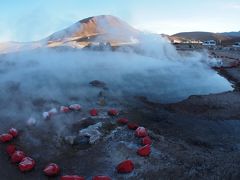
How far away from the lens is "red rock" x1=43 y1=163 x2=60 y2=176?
27.6 feet

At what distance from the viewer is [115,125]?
1132cm

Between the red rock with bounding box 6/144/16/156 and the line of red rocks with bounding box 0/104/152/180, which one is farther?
the red rock with bounding box 6/144/16/156

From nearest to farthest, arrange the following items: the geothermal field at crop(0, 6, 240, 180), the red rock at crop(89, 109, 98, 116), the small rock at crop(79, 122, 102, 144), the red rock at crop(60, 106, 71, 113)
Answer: the geothermal field at crop(0, 6, 240, 180) → the small rock at crop(79, 122, 102, 144) → the red rock at crop(89, 109, 98, 116) → the red rock at crop(60, 106, 71, 113)

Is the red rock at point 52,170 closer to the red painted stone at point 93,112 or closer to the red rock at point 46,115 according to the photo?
the red rock at point 46,115

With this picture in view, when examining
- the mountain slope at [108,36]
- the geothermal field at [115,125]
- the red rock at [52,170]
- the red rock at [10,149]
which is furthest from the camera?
the mountain slope at [108,36]

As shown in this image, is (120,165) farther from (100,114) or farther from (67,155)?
(100,114)

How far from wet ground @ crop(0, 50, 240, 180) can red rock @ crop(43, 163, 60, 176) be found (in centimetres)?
19

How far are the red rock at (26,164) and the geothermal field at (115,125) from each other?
0.02 metres

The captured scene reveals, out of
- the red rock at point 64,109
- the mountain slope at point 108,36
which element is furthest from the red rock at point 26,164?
the mountain slope at point 108,36

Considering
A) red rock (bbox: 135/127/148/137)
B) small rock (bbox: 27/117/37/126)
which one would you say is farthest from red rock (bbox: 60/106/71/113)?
red rock (bbox: 135/127/148/137)

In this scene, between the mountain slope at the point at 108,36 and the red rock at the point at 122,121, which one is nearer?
the red rock at the point at 122,121

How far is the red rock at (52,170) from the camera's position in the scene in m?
8.40

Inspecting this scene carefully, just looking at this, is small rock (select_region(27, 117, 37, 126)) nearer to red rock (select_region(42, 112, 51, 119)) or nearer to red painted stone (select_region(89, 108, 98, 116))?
red rock (select_region(42, 112, 51, 119))

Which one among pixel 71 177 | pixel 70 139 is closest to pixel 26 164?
pixel 71 177
